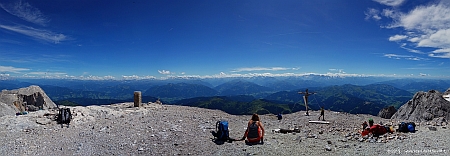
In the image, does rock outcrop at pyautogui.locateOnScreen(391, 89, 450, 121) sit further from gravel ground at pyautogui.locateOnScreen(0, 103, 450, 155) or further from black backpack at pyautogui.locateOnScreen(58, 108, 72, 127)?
black backpack at pyautogui.locateOnScreen(58, 108, 72, 127)

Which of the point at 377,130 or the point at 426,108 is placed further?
the point at 426,108

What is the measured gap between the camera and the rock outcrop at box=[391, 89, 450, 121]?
22719 millimetres

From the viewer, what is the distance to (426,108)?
24.1 m

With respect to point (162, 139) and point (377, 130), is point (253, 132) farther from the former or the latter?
point (377, 130)

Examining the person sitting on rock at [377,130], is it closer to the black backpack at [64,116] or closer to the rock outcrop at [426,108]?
the rock outcrop at [426,108]

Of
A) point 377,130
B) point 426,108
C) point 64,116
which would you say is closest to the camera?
point 377,130

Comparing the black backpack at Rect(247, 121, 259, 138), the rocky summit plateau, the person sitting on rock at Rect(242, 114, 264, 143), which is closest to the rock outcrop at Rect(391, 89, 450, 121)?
the rocky summit plateau

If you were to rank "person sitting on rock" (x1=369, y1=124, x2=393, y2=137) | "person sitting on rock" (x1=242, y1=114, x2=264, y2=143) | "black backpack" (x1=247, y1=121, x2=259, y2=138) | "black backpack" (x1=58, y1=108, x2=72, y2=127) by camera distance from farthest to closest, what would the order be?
"black backpack" (x1=58, y1=108, x2=72, y2=127) < "person sitting on rock" (x1=369, y1=124, x2=393, y2=137) < "black backpack" (x1=247, y1=121, x2=259, y2=138) < "person sitting on rock" (x1=242, y1=114, x2=264, y2=143)

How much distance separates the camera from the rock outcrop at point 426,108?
22719 millimetres

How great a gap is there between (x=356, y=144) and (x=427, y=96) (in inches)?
782

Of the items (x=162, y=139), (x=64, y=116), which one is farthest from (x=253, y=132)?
(x=64, y=116)

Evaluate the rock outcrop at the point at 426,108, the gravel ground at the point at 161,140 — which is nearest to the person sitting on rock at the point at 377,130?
the gravel ground at the point at 161,140

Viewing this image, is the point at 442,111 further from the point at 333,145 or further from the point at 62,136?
the point at 62,136

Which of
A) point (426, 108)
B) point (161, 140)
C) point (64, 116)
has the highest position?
point (64, 116)
